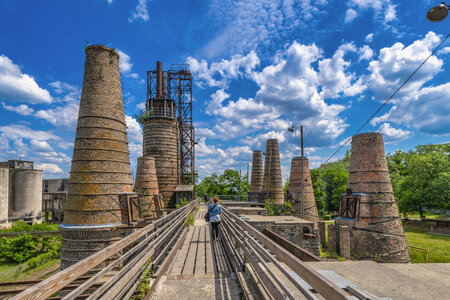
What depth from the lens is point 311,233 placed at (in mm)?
12812

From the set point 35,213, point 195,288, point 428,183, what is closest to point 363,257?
point 195,288

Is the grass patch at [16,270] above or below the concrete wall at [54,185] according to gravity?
below

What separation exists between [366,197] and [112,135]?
562 inches

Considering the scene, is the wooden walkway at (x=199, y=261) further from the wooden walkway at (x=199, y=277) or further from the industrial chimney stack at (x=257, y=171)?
the industrial chimney stack at (x=257, y=171)

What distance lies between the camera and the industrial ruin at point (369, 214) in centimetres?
1223

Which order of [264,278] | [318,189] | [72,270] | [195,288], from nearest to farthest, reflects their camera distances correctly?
[72,270]
[264,278]
[195,288]
[318,189]

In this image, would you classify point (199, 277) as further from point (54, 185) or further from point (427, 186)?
point (54, 185)

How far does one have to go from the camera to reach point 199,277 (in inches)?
189

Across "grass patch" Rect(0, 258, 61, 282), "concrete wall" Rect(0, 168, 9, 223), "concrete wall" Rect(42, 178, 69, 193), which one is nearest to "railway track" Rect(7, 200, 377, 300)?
"grass patch" Rect(0, 258, 61, 282)

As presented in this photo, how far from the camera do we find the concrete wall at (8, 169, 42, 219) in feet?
99.9

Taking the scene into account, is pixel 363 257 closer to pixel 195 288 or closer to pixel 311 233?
pixel 311 233

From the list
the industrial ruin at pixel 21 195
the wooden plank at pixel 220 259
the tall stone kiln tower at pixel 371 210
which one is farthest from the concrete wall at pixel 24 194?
the tall stone kiln tower at pixel 371 210

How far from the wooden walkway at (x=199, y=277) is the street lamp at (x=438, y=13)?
26.5ft

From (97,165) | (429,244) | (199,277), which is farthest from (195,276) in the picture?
(429,244)
